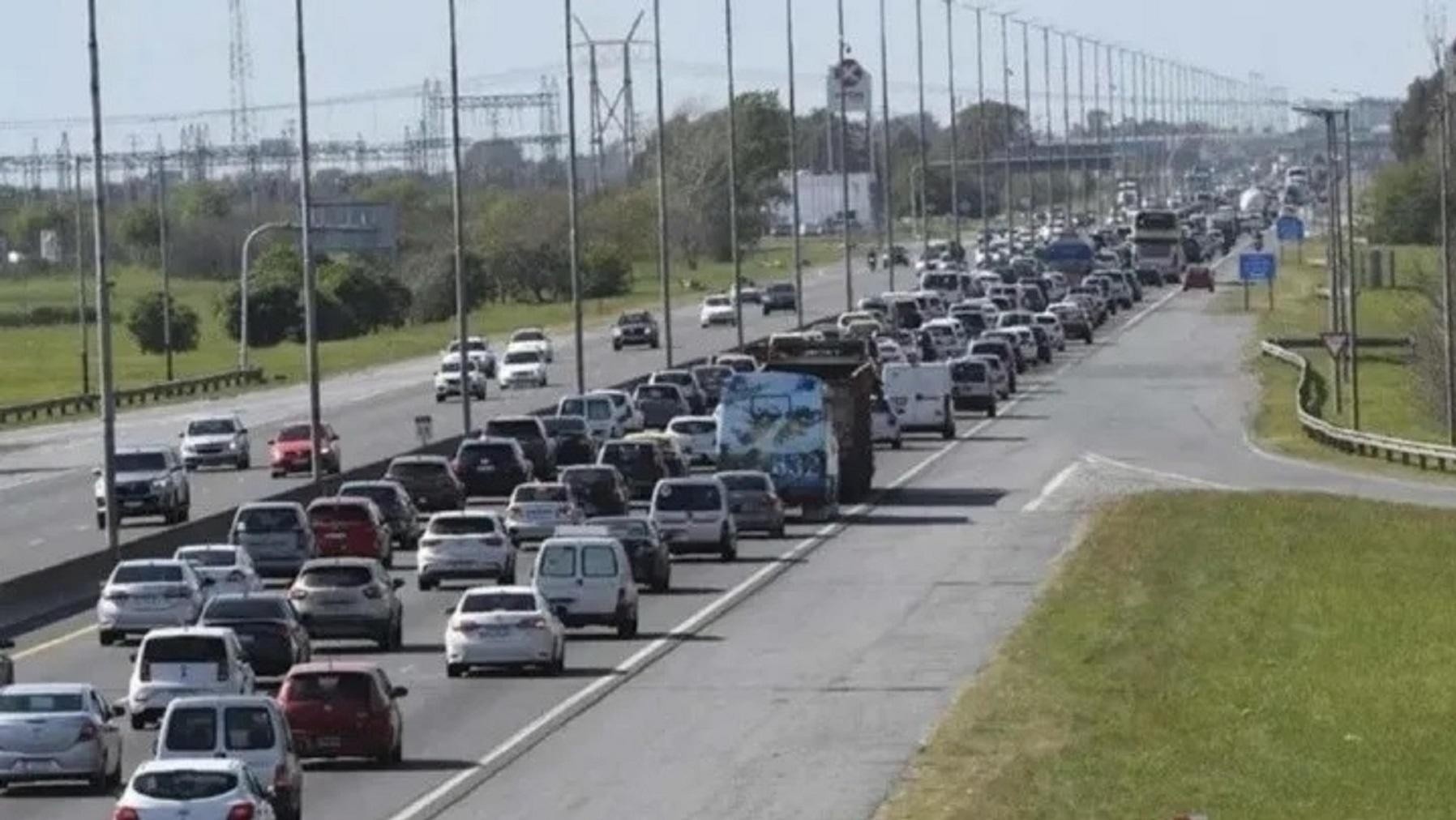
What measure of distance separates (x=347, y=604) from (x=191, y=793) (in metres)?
22.0

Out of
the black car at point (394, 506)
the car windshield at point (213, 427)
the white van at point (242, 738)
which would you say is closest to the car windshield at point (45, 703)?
the white van at point (242, 738)

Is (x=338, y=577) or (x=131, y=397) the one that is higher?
(x=338, y=577)

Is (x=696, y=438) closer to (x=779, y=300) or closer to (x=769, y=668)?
(x=769, y=668)

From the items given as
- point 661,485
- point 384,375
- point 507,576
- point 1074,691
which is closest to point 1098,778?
point 1074,691

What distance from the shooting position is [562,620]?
58000 millimetres

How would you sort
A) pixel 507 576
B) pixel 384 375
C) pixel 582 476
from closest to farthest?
1. pixel 507 576
2. pixel 582 476
3. pixel 384 375

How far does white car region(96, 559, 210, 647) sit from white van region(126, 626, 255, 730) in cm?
1055

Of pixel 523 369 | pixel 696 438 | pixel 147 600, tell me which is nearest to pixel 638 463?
pixel 696 438

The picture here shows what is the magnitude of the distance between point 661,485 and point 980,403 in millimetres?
45037

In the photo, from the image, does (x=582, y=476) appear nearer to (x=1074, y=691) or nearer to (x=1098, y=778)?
(x=1074, y=691)

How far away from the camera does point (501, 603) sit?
5228 centimetres

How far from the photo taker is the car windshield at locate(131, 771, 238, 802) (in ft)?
111

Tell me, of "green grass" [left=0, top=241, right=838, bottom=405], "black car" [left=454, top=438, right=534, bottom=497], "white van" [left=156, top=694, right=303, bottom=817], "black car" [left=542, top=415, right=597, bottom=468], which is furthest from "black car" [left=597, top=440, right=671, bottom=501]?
"green grass" [left=0, top=241, right=838, bottom=405]

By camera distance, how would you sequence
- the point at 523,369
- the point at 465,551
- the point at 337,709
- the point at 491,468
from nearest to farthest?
1. the point at 337,709
2. the point at 465,551
3. the point at 491,468
4. the point at 523,369
